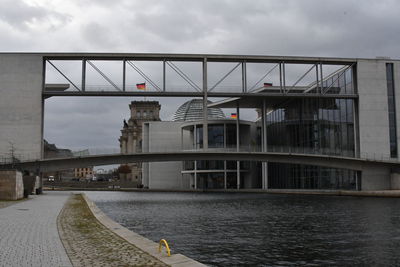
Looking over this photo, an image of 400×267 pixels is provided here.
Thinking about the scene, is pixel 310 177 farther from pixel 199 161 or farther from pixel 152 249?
pixel 152 249

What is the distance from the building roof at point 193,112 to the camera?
126 metres

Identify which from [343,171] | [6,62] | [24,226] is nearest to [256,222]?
[24,226]

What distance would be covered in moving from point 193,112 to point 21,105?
67.8 meters

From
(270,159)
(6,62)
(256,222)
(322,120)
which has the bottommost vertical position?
(256,222)

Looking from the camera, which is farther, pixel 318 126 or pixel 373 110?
pixel 318 126

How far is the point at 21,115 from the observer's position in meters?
63.8

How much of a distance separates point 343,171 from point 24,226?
56.1 meters

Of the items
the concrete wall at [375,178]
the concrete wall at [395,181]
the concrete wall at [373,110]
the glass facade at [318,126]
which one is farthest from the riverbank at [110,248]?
the concrete wall at [373,110]

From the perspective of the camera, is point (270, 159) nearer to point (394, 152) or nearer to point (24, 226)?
point (394, 152)

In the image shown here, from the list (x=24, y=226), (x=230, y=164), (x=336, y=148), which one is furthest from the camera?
(x=230, y=164)

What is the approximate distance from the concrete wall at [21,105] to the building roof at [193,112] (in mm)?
64556

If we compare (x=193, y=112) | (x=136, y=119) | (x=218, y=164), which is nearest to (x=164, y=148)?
(x=218, y=164)

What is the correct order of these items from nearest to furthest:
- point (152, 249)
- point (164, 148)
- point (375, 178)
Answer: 1. point (152, 249)
2. point (375, 178)
3. point (164, 148)

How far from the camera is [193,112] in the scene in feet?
418
